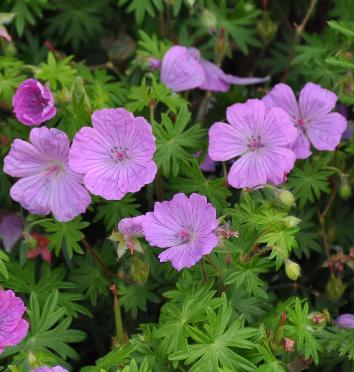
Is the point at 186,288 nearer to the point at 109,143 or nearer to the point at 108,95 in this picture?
the point at 109,143

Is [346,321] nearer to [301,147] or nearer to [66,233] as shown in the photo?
[301,147]

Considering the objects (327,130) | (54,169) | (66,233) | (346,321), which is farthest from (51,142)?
(346,321)

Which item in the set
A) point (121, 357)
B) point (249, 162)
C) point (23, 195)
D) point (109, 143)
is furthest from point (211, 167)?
point (121, 357)

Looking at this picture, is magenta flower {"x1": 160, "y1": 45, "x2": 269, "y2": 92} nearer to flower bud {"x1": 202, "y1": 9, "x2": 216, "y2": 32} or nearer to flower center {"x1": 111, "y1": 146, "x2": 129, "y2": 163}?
flower bud {"x1": 202, "y1": 9, "x2": 216, "y2": 32}

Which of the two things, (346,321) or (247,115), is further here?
(247,115)

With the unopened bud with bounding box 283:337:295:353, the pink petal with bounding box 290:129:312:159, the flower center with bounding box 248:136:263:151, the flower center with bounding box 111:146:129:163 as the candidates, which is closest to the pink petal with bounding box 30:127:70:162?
the flower center with bounding box 111:146:129:163

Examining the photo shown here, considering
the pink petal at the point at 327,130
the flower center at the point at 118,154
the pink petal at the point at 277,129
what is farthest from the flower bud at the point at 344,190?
the flower center at the point at 118,154

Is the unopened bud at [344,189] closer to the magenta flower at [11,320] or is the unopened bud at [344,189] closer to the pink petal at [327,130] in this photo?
the pink petal at [327,130]
